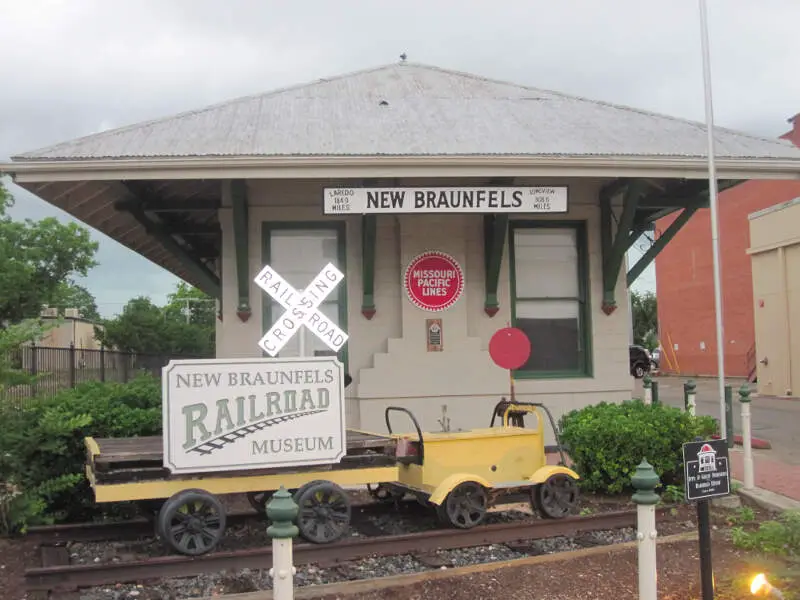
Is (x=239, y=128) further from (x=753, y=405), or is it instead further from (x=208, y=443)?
(x=753, y=405)

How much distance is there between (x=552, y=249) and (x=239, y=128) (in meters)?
4.47

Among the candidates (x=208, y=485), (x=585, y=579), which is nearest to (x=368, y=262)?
(x=208, y=485)

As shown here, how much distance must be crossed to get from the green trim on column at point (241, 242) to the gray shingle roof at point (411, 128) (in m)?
0.62

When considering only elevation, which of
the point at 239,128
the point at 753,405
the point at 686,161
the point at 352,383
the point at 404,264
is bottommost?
the point at 753,405

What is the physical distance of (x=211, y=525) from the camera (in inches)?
253

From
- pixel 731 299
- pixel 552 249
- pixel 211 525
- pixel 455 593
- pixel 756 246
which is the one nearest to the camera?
pixel 455 593

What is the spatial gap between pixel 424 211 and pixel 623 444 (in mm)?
3424

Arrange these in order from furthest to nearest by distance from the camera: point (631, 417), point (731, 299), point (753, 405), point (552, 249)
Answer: point (731, 299), point (753, 405), point (552, 249), point (631, 417)

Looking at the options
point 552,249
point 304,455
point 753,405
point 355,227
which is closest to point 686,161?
point 552,249

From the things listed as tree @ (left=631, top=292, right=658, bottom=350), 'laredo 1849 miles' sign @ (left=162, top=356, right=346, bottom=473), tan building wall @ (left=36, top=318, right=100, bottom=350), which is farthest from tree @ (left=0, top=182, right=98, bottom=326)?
tree @ (left=631, top=292, right=658, bottom=350)

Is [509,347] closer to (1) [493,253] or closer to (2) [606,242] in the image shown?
(1) [493,253]

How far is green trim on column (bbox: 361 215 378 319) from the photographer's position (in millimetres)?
9750

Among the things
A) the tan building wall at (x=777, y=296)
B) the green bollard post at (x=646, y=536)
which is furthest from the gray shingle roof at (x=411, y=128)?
the tan building wall at (x=777, y=296)

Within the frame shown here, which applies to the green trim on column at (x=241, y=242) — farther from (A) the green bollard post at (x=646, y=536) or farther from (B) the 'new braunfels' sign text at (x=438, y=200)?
(A) the green bollard post at (x=646, y=536)
